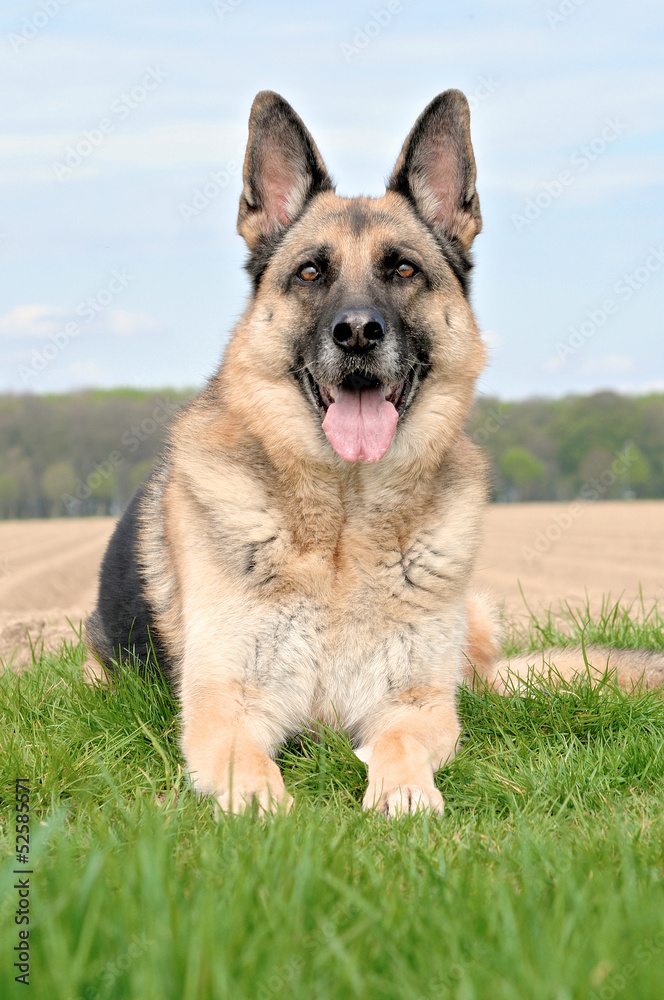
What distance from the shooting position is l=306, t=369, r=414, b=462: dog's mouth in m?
3.72

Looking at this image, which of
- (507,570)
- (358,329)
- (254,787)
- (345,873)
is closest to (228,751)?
(254,787)

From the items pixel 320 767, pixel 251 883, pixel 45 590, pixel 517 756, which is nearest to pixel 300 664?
pixel 320 767

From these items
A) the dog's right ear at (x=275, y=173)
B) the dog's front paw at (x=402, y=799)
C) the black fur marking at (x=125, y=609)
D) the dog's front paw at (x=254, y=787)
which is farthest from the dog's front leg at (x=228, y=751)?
the dog's right ear at (x=275, y=173)

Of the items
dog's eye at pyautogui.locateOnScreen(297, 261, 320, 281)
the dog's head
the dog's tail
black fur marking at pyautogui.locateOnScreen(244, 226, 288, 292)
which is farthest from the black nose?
the dog's tail

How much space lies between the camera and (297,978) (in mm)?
1769

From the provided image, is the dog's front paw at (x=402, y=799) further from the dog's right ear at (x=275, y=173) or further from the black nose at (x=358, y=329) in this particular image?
the dog's right ear at (x=275, y=173)

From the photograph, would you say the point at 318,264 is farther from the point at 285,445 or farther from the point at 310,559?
the point at 310,559

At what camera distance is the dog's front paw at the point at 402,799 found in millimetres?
2979

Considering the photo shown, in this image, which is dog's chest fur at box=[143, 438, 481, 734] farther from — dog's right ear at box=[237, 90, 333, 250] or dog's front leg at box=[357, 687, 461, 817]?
dog's right ear at box=[237, 90, 333, 250]

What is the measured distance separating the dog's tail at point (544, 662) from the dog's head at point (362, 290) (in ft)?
3.99

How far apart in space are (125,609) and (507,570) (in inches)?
332

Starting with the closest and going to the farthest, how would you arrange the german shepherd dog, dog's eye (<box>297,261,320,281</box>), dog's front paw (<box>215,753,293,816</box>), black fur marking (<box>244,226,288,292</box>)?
dog's front paw (<box>215,753,293,816</box>)
the german shepherd dog
dog's eye (<box>297,261,320,281</box>)
black fur marking (<box>244,226,288,292</box>)

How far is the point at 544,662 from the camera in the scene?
4.41 meters

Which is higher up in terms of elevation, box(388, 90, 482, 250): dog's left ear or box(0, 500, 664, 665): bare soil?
box(388, 90, 482, 250): dog's left ear
